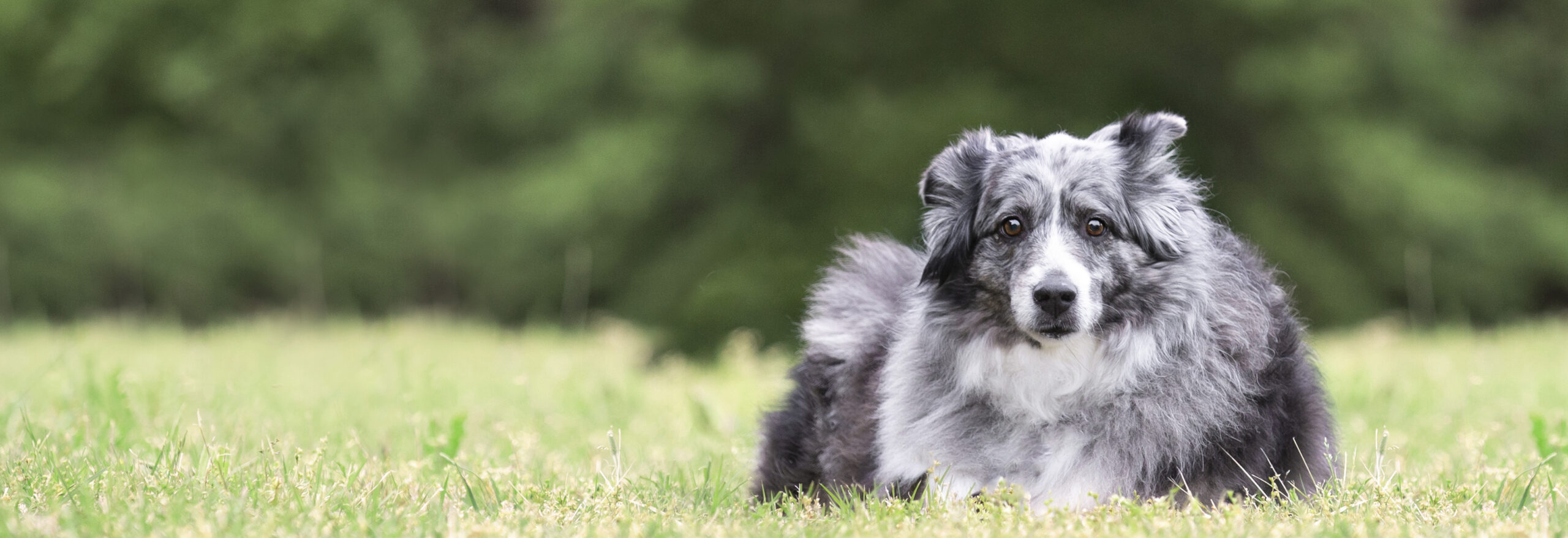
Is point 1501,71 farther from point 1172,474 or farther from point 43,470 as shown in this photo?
point 43,470

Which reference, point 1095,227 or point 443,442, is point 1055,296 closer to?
point 1095,227

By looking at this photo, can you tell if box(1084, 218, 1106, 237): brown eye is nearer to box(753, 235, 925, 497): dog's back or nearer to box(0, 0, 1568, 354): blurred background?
box(753, 235, 925, 497): dog's back

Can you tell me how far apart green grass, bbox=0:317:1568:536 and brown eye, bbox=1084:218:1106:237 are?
0.84 metres

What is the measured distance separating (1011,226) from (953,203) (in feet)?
1.04

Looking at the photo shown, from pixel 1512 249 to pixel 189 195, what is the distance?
11865mm

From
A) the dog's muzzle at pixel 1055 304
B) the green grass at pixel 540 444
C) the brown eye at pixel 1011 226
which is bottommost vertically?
the green grass at pixel 540 444

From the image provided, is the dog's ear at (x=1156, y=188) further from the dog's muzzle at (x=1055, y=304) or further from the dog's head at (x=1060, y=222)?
the dog's muzzle at (x=1055, y=304)

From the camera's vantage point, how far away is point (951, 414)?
4.07 meters

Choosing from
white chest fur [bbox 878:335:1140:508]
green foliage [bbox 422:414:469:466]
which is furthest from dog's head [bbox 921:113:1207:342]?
green foliage [bbox 422:414:469:466]

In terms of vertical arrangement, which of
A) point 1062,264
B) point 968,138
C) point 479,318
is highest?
point 968,138

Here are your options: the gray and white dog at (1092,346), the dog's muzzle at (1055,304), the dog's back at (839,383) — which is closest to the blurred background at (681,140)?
the dog's back at (839,383)

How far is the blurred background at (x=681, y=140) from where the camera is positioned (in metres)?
8.42

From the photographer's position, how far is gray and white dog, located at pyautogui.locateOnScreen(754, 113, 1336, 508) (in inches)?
151

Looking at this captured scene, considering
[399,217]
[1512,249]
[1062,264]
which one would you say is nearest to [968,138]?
[1062,264]
